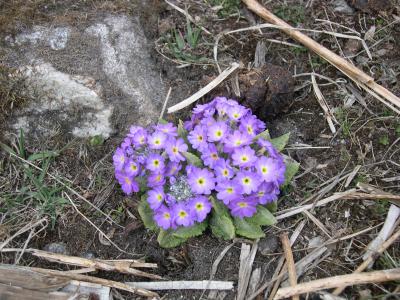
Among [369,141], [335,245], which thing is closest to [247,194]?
[335,245]

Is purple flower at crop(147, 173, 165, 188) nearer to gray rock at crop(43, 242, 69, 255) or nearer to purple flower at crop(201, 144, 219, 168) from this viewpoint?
purple flower at crop(201, 144, 219, 168)

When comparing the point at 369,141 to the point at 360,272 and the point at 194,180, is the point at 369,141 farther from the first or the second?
the point at 194,180

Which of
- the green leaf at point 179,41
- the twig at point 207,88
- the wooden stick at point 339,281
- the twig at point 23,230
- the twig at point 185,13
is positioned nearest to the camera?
the wooden stick at point 339,281

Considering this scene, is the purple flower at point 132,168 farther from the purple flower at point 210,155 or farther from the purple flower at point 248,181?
the purple flower at point 248,181

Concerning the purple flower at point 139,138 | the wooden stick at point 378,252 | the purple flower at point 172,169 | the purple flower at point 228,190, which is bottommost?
the wooden stick at point 378,252

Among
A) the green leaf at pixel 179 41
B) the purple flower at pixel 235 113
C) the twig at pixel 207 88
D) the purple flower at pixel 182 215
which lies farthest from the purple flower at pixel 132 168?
the green leaf at pixel 179 41

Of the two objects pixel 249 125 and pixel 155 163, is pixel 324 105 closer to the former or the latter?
pixel 249 125

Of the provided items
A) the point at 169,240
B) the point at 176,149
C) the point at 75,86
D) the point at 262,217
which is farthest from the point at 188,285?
the point at 75,86
